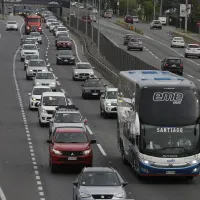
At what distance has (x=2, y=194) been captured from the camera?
96.3 ft

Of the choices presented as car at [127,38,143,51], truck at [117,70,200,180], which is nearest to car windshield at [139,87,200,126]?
truck at [117,70,200,180]

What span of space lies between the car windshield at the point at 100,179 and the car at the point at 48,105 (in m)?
20.9

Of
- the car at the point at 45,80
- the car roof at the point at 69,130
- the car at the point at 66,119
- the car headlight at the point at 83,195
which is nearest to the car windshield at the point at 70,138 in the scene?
the car roof at the point at 69,130

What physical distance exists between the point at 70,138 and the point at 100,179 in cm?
762

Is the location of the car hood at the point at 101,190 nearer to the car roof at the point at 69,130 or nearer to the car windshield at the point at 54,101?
the car roof at the point at 69,130

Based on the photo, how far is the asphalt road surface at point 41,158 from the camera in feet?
97.5

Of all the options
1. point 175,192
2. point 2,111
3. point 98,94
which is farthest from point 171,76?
point 98,94

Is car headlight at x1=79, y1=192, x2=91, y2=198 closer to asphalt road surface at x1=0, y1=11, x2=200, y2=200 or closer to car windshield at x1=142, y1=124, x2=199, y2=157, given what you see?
asphalt road surface at x1=0, y1=11, x2=200, y2=200

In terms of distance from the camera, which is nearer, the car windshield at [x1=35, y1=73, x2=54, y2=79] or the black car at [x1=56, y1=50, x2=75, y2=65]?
the car windshield at [x1=35, y1=73, x2=54, y2=79]

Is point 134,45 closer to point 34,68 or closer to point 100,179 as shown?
point 34,68

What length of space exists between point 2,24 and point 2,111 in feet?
339

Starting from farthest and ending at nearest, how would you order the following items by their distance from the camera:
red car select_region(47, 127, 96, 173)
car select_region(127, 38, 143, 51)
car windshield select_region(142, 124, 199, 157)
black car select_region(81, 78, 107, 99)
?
1. car select_region(127, 38, 143, 51)
2. black car select_region(81, 78, 107, 99)
3. red car select_region(47, 127, 96, 173)
4. car windshield select_region(142, 124, 199, 157)

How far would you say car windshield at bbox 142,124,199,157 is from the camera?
31.4 m

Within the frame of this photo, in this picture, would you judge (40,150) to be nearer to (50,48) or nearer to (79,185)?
(79,185)
